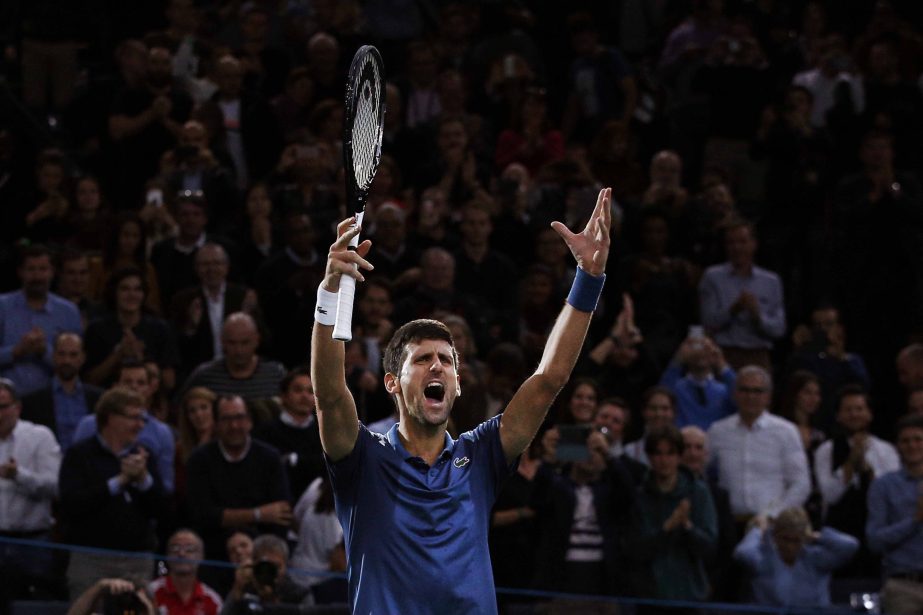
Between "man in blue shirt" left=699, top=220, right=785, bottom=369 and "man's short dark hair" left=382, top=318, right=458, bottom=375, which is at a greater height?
"man in blue shirt" left=699, top=220, right=785, bottom=369

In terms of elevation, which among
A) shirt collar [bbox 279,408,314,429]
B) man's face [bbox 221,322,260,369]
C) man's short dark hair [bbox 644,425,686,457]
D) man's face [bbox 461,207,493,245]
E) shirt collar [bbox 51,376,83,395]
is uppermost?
man's face [bbox 461,207,493,245]

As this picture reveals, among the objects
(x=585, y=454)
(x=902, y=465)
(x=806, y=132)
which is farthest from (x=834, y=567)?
(x=806, y=132)

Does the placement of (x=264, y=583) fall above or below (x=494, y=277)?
below

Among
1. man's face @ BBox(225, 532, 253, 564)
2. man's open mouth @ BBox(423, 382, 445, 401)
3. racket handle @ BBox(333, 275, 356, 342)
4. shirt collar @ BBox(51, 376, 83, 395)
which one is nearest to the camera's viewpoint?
racket handle @ BBox(333, 275, 356, 342)

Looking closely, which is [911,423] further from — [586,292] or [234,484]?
[586,292]

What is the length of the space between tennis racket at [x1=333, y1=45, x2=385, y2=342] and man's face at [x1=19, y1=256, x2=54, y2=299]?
645cm

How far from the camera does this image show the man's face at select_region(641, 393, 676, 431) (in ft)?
40.7

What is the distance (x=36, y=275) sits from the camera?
12531mm

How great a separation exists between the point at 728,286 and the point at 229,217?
394 cm

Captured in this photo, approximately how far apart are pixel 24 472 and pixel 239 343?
6.23ft

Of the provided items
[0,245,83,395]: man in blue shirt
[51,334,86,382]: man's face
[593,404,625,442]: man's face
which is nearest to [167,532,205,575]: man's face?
[51,334,86,382]: man's face

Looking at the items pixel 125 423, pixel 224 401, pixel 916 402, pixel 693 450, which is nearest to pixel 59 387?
pixel 125 423

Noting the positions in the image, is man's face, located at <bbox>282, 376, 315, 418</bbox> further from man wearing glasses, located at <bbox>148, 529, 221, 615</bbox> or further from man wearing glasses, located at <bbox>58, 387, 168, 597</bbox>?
man wearing glasses, located at <bbox>148, 529, 221, 615</bbox>

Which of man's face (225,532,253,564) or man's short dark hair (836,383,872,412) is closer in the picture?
man's face (225,532,253,564)
